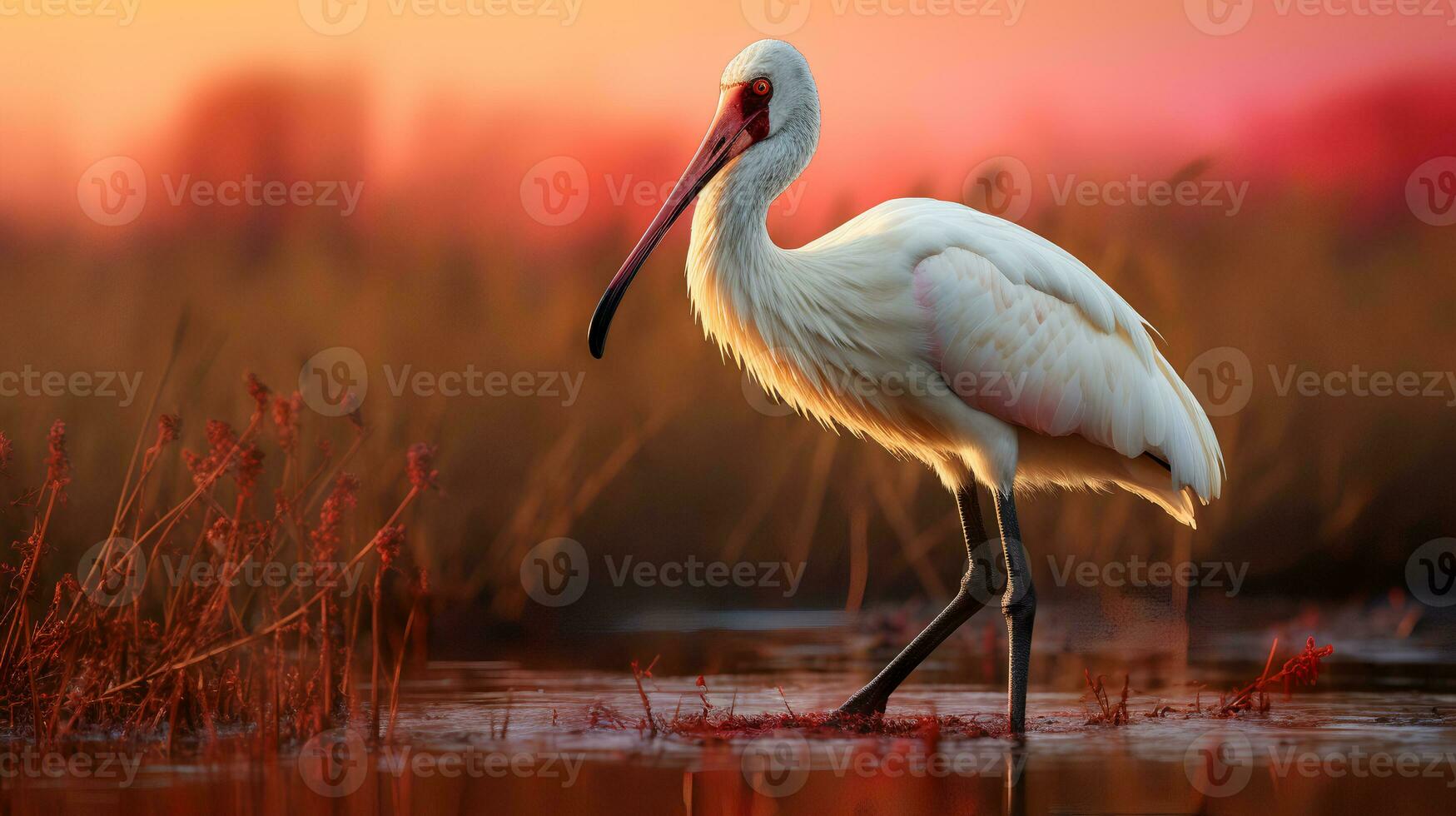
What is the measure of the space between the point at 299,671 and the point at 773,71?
3.14m

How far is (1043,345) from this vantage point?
6.95m

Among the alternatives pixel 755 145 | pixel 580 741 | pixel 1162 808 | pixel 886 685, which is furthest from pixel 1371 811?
pixel 755 145

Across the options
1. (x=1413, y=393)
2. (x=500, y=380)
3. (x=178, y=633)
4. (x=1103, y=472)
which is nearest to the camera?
(x=178, y=633)

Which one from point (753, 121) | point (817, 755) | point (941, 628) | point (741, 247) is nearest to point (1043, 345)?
point (941, 628)

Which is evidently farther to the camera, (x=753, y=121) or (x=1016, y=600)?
(x=1016, y=600)

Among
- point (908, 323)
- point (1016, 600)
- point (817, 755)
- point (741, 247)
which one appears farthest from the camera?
point (1016, 600)

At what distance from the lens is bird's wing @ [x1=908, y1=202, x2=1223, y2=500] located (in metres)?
6.71

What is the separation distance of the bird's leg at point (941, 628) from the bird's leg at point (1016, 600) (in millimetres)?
152

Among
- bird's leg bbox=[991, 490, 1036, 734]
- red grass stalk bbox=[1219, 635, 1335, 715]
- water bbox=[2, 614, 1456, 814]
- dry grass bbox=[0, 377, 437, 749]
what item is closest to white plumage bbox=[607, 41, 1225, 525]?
bird's leg bbox=[991, 490, 1036, 734]

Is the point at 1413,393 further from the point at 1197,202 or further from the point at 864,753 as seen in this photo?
the point at 864,753

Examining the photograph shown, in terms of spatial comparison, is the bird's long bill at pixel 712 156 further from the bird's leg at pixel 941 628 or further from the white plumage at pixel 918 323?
the bird's leg at pixel 941 628

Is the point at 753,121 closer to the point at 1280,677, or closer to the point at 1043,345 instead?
the point at 1043,345

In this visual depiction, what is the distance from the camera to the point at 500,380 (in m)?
9.77

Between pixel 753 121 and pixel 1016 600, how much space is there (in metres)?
2.39
